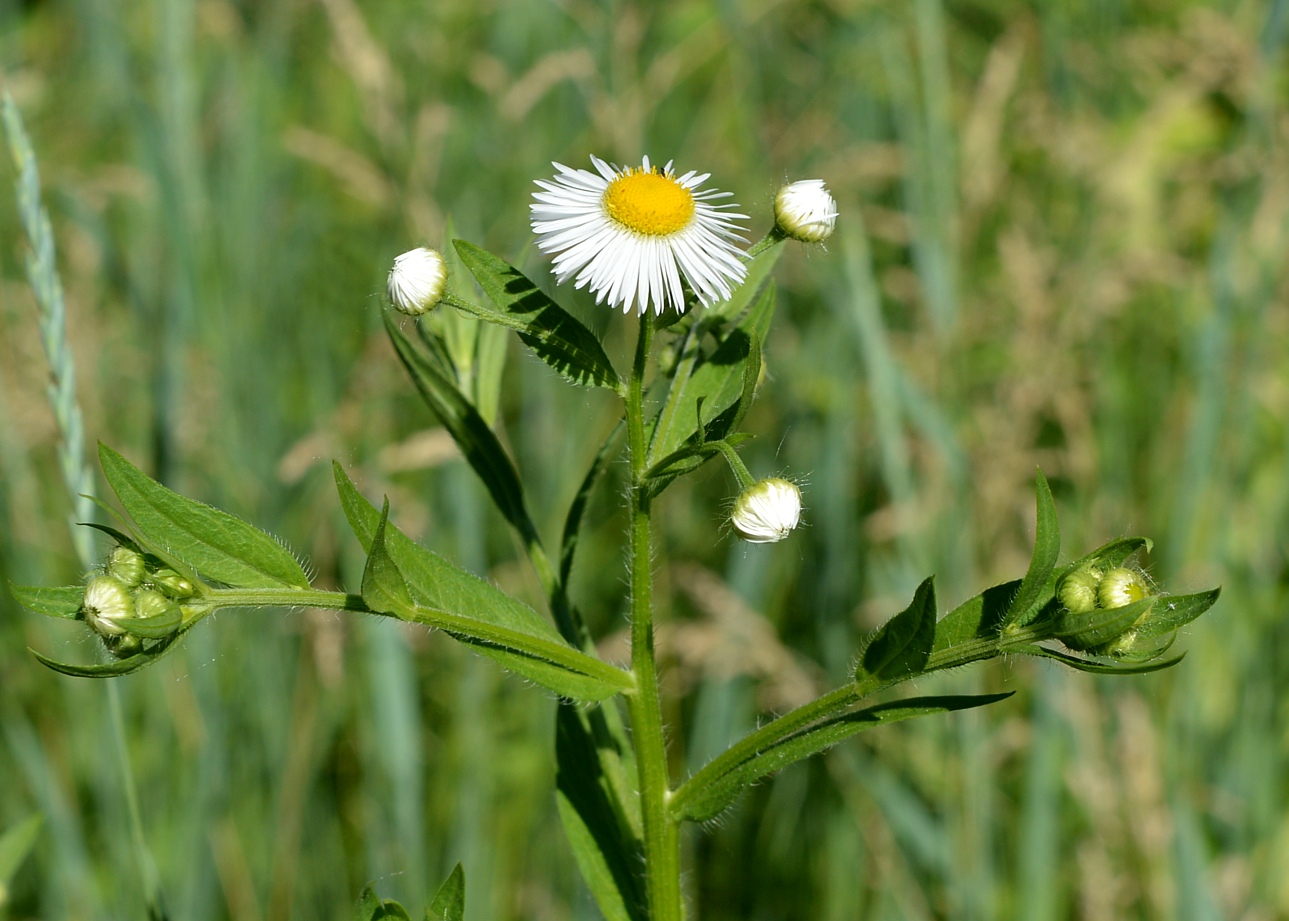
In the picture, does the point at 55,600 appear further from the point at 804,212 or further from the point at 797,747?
the point at 804,212

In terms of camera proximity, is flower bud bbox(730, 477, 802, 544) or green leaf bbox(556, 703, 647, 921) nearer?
flower bud bbox(730, 477, 802, 544)

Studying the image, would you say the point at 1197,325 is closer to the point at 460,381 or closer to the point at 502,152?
the point at 502,152

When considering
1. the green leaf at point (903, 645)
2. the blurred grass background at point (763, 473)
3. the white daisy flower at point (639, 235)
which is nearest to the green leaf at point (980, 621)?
the green leaf at point (903, 645)

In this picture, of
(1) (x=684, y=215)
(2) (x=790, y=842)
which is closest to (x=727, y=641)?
(2) (x=790, y=842)

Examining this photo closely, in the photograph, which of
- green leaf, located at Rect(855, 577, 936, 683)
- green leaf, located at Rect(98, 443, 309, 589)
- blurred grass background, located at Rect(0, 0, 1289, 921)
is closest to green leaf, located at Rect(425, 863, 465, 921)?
green leaf, located at Rect(98, 443, 309, 589)

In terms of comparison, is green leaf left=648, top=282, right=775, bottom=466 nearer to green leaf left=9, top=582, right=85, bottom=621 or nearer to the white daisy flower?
the white daisy flower
